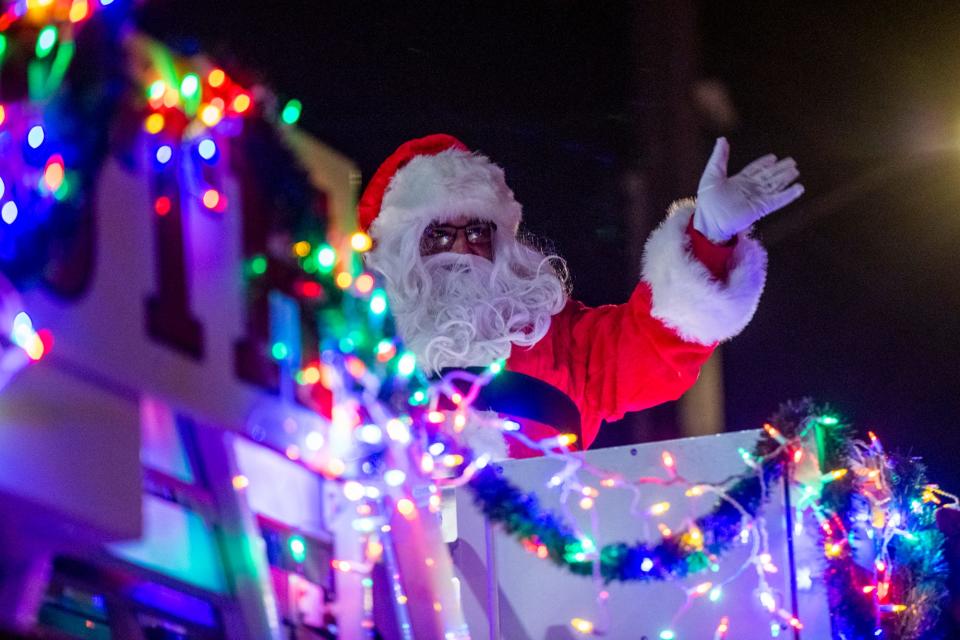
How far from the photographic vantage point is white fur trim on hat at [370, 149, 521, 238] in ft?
8.89

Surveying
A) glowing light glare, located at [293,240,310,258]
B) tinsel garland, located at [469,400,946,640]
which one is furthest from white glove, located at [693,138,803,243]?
glowing light glare, located at [293,240,310,258]

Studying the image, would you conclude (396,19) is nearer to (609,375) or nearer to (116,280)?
(609,375)

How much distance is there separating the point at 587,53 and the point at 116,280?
219cm

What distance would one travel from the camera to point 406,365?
7.79 feet

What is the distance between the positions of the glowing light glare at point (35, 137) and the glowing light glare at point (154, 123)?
257mm

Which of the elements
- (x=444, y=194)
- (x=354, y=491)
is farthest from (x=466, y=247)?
(x=354, y=491)

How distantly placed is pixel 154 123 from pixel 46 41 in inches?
11.2

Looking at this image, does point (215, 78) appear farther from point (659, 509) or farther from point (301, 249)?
point (659, 509)

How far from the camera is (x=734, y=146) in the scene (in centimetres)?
391

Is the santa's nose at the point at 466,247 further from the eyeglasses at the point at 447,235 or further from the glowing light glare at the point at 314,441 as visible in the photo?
the glowing light glare at the point at 314,441

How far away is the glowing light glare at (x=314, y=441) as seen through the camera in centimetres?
211

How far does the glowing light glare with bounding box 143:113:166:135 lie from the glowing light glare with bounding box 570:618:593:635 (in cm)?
112

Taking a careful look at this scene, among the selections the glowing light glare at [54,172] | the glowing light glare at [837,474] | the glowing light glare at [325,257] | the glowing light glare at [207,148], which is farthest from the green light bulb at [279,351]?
the glowing light glare at [837,474]

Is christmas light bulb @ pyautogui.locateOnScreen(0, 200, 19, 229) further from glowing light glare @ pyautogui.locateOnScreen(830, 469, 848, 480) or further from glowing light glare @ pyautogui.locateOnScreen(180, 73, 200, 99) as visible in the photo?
glowing light glare @ pyautogui.locateOnScreen(830, 469, 848, 480)
